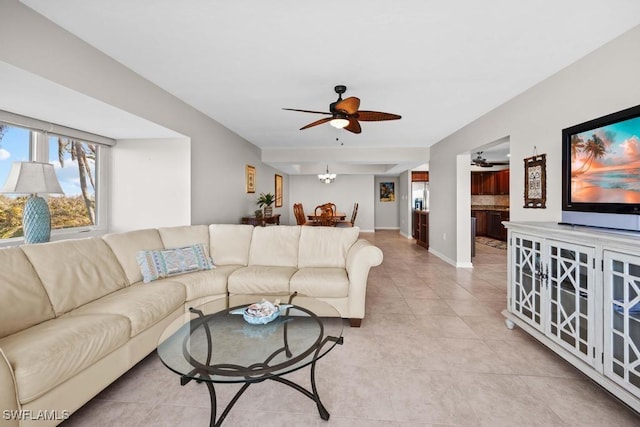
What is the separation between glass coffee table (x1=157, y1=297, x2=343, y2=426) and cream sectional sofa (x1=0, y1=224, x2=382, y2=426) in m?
0.33

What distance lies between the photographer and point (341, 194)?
985cm

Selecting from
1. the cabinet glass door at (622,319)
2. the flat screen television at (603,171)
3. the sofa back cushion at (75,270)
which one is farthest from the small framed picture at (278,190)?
the cabinet glass door at (622,319)

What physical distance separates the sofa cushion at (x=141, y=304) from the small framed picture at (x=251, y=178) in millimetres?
3399

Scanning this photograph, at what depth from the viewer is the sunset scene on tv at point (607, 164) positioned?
1735 mm

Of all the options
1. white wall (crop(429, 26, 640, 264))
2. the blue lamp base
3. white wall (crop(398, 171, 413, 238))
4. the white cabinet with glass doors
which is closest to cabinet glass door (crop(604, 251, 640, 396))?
the white cabinet with glass doors

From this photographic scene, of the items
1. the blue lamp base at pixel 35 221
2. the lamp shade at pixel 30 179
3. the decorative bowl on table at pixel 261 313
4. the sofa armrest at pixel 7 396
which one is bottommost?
the sofa armrest at pixel 7 396

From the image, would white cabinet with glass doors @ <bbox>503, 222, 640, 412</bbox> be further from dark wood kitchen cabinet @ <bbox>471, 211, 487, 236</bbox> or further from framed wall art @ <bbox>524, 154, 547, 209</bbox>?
dark wood kitchen cabinet @ <bbox>471, 211, 487, 236</bbox>

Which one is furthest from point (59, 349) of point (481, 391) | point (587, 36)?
point (587, 36)

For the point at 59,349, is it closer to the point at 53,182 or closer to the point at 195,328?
the point at 195,328

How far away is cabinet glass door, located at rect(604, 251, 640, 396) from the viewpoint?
1.42m

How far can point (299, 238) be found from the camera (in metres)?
3.19

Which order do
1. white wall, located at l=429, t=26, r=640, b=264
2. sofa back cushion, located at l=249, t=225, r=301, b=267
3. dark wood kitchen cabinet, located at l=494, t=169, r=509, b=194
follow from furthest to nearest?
1. dark wood kitchen cabinet, located at l=494, t=169, r=509, b=194
2. sofa back cushion, located at l=249, t=225, r=301, b=267
3. white wall, located at l=429, t=26, r=640, b=264

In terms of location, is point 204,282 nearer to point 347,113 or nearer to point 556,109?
point 347,113

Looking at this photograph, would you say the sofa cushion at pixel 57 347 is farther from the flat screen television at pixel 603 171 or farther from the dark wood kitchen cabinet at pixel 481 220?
the dark wood kitchen cabinet at pixel 481 220
